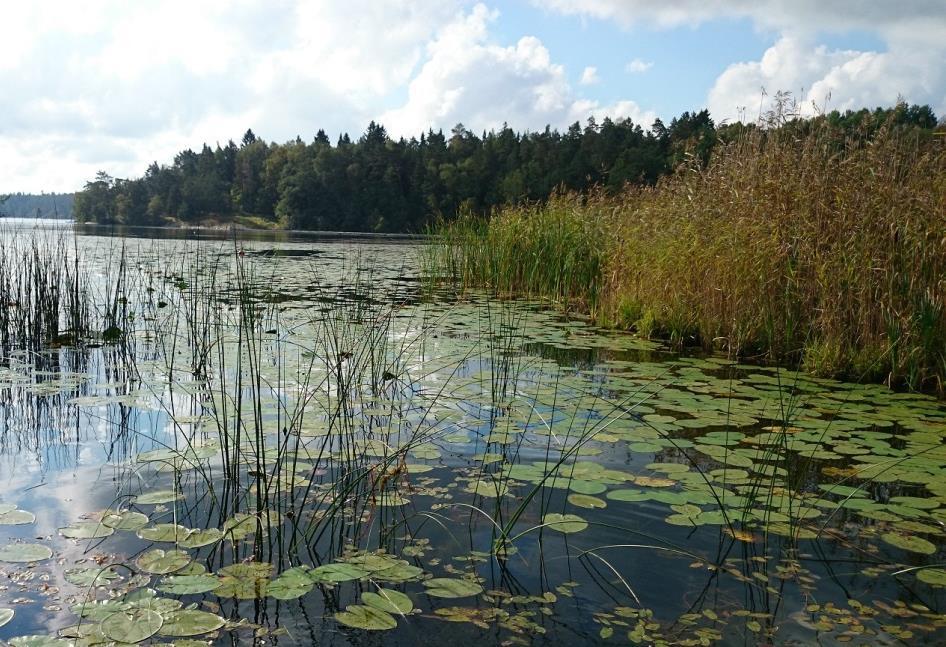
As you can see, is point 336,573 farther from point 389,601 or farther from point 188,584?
point 188,584

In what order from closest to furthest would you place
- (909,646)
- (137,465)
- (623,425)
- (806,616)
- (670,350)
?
(909,646) < (806,616) < (137,465) < (623,425) < (670,350)

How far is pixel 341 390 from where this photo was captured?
3217mm

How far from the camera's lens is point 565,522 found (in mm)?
2539

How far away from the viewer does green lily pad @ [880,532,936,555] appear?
95.7 inches

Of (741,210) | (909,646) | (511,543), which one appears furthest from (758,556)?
(741,210)

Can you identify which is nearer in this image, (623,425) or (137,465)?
(137,465)

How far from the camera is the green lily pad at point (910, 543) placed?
2.43 metres

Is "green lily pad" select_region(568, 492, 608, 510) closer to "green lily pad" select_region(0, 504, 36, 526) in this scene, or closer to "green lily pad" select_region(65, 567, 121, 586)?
"green lily pad" select_region(65, 567, 121, 586)

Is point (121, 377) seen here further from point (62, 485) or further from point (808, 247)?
point (808, 247)

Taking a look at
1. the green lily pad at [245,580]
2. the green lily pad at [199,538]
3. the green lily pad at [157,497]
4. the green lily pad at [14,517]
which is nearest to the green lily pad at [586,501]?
the green lily pad at [245,580]

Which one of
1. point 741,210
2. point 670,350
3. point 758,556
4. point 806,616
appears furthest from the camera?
point 670,350

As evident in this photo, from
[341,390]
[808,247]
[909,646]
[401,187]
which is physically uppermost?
[401,187]

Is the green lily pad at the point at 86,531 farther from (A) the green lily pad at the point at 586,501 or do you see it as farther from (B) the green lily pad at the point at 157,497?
(A) the green lily pad at the point at 586,501

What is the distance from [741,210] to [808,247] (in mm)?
761
